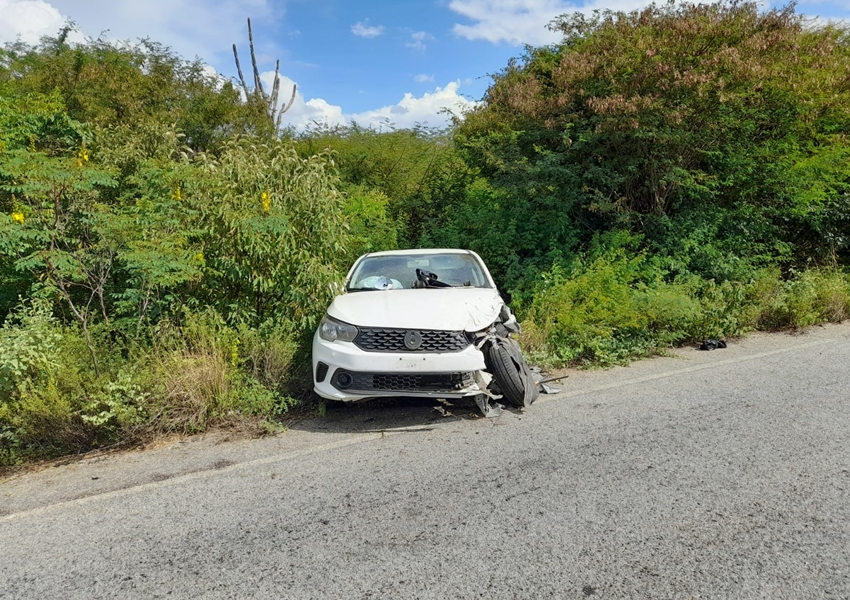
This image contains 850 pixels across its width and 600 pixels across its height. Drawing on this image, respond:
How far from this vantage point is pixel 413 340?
4547 millimetres

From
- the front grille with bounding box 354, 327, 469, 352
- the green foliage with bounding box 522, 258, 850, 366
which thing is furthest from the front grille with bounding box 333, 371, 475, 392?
the green foliage with bounding box 522, 258, 850, 366

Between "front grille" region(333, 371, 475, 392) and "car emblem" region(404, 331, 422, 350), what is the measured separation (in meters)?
0.25

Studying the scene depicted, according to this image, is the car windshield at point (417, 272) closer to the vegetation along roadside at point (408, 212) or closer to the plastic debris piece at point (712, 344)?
the vegetation along roadside at point (408, 212)

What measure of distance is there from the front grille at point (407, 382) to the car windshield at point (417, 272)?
1.44 m

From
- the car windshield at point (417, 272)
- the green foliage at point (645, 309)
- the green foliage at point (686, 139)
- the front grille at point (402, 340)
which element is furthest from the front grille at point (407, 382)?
the green foliage at point (686, 139)

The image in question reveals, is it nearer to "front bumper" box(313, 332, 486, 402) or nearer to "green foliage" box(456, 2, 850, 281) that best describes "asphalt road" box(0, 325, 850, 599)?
"front bumper" box(313, 332, 486, 402)

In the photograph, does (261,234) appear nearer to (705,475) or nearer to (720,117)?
(705,475)

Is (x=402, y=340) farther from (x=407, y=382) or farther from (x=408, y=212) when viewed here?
(x=408, y=212)

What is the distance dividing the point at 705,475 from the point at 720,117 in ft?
26.4

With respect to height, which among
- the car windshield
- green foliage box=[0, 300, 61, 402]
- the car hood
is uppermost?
the car windshield

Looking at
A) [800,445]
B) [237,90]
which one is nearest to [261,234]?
[800,445]

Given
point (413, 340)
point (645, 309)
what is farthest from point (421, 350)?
point (645, 309)

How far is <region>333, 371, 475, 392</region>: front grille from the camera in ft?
14.9

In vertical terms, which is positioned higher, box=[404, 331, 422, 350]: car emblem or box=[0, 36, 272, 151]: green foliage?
box=[0, 36, 272, 151]: green foliage
